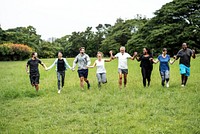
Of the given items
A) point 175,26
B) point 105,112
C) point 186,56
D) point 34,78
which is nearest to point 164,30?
point 175,26

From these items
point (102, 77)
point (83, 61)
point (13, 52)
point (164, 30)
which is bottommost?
point (102, 77)

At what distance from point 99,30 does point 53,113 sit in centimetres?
9178

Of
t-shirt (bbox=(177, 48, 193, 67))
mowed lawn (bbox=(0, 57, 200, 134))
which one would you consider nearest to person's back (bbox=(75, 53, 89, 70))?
mowed lawn (bbox=(0, 57, 200, 134))

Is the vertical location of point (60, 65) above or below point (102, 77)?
above

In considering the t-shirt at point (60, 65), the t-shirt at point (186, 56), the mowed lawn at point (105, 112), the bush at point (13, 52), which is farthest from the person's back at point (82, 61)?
the bush at point (13, 52)

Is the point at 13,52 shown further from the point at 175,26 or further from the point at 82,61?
the point at 82,61

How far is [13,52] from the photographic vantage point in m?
70.9

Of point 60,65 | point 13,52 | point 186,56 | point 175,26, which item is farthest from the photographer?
point 13,52

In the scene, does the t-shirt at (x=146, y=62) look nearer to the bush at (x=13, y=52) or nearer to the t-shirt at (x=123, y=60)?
the t-shirt at (x=123, y=60)

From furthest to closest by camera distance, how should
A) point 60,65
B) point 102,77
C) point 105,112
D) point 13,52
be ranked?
point 13,52 < point 102,77 < point 60,65 < point 105,112

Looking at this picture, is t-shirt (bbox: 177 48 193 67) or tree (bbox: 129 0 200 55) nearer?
t-shirt (bbox: 177 48 193 67)

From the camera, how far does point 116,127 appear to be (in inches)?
292

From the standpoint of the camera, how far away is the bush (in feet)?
228

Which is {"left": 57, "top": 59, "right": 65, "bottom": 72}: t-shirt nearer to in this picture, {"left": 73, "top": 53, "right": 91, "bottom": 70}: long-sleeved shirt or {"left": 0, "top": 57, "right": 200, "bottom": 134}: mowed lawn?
{"left": 73, "top": 53, "right": 91, "bottom": 70}: long-sleeved shirt
